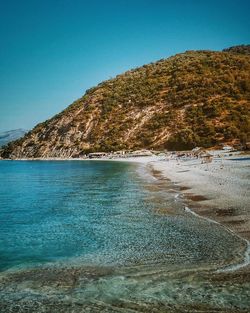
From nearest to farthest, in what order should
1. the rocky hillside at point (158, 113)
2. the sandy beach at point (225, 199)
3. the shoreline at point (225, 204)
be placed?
the shoreline at point (225, 204) < the sandy beach at point (225, 199) < the rocky hillside at point (158, 113)

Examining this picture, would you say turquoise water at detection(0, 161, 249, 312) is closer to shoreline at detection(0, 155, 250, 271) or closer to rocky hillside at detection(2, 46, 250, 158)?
shoreline at detection(0, 155, 250, 271)

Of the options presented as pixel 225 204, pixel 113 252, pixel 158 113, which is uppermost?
pixel 158 113

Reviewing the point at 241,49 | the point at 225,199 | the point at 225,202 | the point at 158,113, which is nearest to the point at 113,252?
the point at 225,202

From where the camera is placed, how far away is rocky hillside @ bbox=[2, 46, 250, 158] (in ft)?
225

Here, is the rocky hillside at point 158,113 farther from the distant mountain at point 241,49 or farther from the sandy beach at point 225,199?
the sandy beach at point 225,199

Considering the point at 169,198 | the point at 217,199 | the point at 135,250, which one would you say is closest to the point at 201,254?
the point at 135,250

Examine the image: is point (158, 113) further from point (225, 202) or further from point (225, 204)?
point (225, 204)

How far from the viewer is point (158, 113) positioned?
7750cm

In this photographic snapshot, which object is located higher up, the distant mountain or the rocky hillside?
the distant mountain

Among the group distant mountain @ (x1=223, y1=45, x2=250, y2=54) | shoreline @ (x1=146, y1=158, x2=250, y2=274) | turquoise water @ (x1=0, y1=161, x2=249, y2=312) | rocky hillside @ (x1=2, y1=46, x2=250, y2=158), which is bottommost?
turquoise water @ (x1=0, y1=161, x2=249, y2=312)

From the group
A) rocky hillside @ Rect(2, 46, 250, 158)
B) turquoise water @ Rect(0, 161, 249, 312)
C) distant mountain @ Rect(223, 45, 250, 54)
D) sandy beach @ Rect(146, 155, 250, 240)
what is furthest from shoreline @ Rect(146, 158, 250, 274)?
distant mountain @ Rect(223, 45, 250, 54)

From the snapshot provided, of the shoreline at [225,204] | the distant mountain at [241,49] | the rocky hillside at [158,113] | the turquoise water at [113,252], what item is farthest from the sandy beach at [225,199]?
the distant mountain at [241,49]

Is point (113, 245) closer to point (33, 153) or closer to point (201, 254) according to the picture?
point (201, 254)

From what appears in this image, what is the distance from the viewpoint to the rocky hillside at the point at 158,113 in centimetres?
6844
